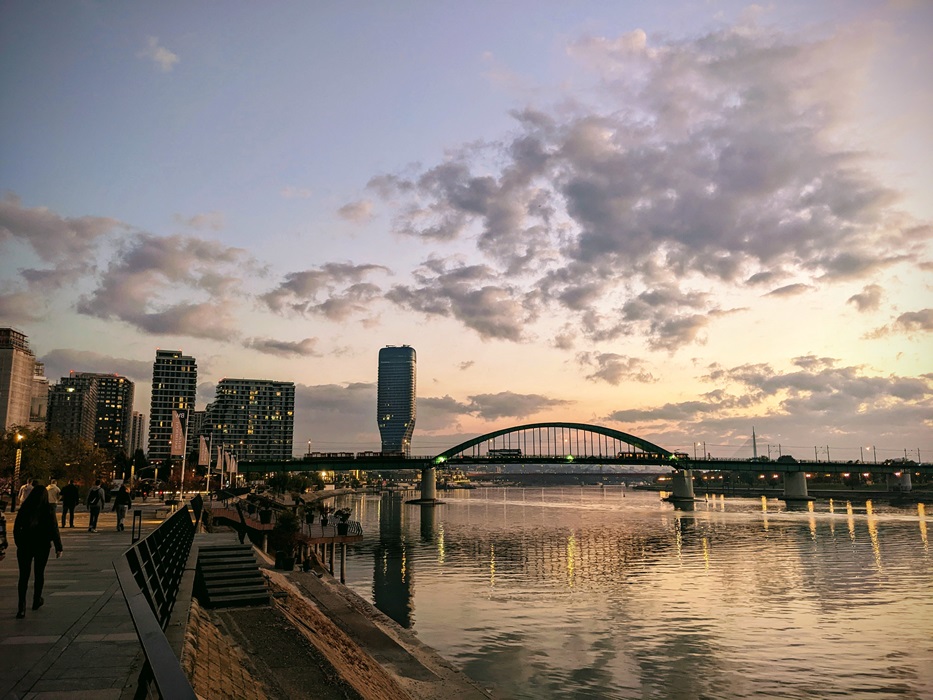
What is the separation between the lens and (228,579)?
74.8ft

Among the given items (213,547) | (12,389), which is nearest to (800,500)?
(213,547)

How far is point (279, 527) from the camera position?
169 feet

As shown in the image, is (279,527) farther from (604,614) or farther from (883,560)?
(883,560)

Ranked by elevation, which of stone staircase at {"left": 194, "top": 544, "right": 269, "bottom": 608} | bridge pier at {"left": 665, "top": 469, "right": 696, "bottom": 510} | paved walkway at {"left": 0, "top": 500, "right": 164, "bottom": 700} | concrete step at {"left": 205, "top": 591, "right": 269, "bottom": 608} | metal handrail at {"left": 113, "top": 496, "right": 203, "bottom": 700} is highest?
metal handrail at {"left": 113, "top": 496, "right": 203, "bottom": 700}

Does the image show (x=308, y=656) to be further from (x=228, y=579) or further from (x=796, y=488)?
(x=796, y=488)

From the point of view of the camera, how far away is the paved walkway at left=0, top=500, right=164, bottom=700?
9695 mm

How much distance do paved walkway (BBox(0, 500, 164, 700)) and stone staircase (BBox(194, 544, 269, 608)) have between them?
10.3 ft

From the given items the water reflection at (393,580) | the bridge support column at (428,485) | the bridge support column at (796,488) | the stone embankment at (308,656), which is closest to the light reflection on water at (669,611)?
the water reflection at (393,580)

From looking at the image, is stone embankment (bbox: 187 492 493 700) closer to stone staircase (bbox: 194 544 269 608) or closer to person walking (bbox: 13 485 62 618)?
stone staircase (bbox: 194 544 269 608)

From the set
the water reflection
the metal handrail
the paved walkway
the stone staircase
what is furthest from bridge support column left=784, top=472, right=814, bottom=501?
the paved walkway

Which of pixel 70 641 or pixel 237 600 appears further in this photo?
pixel 237 600

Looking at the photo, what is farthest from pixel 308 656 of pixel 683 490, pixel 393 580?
pixel 683 490

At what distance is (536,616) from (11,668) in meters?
32.9

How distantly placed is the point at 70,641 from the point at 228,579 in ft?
36.7
